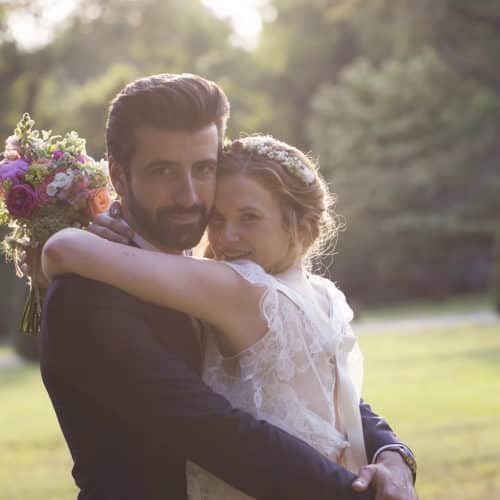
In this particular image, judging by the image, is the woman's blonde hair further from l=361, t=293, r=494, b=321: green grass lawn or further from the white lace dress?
l=361, t=293, r=494, b=321: green grass lawn

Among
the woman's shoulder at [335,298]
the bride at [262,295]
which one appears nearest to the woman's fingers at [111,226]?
the bride at [262,295]

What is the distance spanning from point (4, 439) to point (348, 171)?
24.0 meters

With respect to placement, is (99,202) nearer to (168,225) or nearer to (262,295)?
(168,225)

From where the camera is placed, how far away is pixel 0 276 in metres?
27.6

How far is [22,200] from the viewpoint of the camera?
120 inches

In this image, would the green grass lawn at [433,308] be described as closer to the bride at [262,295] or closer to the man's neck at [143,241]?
the bride at [262,295]

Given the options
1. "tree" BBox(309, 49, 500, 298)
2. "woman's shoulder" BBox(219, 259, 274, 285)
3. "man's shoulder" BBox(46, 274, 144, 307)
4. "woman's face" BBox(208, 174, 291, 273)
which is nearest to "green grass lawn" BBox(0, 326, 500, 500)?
"woman's face" BBox(208, 174, 291, 273)

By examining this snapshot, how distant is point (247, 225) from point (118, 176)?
1.68 feet

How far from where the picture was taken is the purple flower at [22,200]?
3029 millimetres

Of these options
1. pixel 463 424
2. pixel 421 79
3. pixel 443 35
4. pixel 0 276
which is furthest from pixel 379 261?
pixel 463 424

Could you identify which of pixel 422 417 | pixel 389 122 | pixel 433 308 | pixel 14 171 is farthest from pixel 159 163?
Result: pixel 389 122

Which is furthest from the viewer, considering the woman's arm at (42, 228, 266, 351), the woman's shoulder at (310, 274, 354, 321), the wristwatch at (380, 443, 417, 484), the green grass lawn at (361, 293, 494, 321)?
the green grass lawn at (361, 293, 494, 321)

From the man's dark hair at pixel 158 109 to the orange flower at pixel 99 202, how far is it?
388 mm

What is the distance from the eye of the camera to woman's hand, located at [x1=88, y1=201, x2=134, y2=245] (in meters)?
2.66
